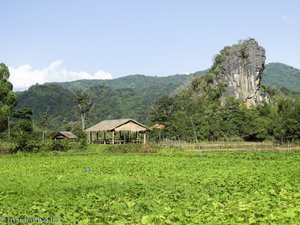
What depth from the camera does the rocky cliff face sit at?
236 feet

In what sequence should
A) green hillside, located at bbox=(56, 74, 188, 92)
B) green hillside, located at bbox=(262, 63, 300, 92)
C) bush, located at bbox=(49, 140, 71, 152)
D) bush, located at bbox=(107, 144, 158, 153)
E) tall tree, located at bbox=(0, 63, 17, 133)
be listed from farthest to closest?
green hillside, located at bbox=(56, 74, 188, 92), green hillside, located at bbox=(262, 63, 300, 92), tall tree, located at bbox=(0, 63, 17, 133), bush, located at bbox=(49, 140, 71, 152), bush, located at bbox=(107, 144, 158, 153)

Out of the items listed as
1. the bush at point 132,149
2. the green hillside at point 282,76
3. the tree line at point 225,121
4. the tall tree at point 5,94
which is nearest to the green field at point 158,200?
the bush at point 132,149

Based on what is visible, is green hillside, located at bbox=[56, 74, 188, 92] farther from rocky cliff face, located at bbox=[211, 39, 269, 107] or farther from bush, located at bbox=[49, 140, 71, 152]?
bush, located at bbox=[49, 140, 71, 152]

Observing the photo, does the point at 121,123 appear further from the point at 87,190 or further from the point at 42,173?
the point at 87,190

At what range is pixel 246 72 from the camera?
72.8 meters

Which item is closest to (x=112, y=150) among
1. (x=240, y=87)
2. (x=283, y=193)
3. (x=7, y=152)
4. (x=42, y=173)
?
(x=7, y=152)

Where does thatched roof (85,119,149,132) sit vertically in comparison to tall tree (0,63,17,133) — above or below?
below

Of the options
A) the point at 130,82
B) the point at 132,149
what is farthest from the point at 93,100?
the point at 132,149

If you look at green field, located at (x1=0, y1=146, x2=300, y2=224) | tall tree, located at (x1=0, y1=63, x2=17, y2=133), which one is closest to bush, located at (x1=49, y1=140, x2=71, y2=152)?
tall tree, located at (x1=0, y1=63, x2=17, y2=133)

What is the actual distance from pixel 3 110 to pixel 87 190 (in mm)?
38812

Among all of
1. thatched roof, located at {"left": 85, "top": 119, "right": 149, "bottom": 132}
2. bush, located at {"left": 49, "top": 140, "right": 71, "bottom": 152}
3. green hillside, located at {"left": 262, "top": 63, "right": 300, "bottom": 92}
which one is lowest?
bush, located at {"left": 49, "top": 140, "right": 71, "bottom": 152}

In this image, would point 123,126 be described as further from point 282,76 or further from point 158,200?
point 282,76

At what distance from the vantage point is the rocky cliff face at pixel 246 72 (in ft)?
236

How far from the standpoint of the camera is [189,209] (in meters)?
9.14
